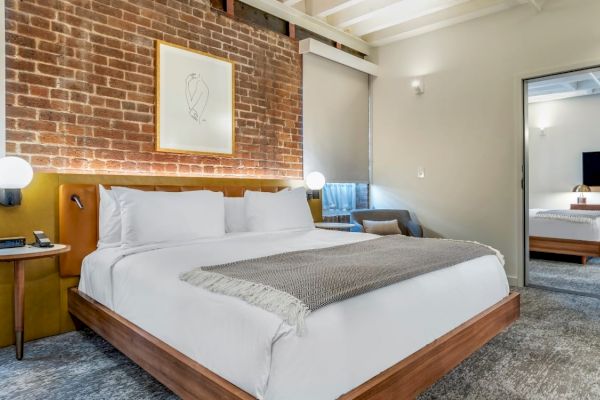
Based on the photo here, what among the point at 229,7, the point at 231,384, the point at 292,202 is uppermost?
the point at 229,7

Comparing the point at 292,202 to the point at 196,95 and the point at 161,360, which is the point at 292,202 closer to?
the point at 196,95

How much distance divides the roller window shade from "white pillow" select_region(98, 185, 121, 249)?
89.2 inches

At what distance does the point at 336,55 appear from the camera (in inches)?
180

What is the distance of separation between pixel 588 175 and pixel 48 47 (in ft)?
22.1

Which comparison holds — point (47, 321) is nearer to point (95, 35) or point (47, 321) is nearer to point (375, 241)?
point (95, 35)

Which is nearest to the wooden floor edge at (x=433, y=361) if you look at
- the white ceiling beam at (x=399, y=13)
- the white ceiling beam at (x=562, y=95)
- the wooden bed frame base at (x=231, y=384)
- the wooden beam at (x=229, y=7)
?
the wooden bed frame base at (x=231, y=384)

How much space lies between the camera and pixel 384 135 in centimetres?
517

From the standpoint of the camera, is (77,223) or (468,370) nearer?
(468,370)

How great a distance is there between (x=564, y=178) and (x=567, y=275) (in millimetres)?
2254

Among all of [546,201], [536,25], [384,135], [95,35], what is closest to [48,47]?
[95,35]

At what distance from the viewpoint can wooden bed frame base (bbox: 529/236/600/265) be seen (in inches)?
185

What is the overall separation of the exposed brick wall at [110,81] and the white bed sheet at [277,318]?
93 cm

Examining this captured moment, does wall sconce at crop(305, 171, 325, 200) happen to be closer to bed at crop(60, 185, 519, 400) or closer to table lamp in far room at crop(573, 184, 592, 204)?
bed at crop(60, 185, 519, 400)

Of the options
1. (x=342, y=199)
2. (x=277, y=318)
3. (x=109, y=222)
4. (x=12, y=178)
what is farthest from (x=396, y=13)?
(x=277, y=318)
